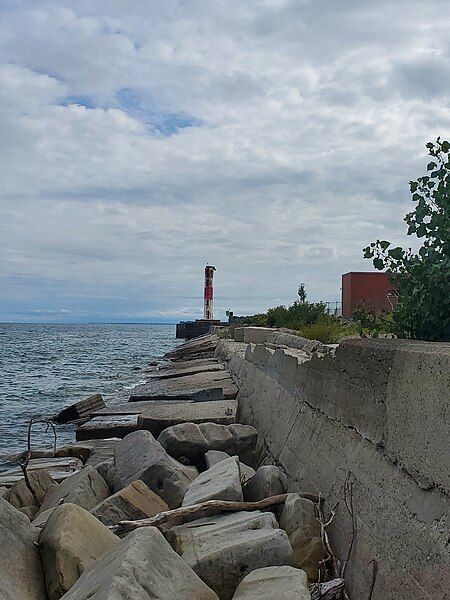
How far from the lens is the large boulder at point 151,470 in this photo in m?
4.82

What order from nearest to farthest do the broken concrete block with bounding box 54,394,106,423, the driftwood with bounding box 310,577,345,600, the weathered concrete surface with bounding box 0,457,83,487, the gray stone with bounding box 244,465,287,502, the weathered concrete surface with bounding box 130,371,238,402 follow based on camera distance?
1. the driftwood with bounding box 310,577,345,600
2. the gray stone with bounding box 244,465,287,502
3. the weathered concrete surface with bounding box 0,457,83,487
4. the weathered concrete surface with bounding box 130,371,238,402
5. the broken concrete block with bounding box 54,394,106,423

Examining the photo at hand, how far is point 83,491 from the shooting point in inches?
195

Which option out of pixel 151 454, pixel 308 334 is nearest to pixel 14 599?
pixel 151 454

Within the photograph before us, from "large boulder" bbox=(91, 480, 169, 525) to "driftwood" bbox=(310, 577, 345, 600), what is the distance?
1.40 m

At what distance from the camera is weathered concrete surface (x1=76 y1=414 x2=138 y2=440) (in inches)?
354

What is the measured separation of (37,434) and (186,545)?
8.91 metres

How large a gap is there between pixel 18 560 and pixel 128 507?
1.14 meters

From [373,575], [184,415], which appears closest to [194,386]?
[184,415]

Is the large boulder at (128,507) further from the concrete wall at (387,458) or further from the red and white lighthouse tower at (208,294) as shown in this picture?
the red and white lighthouse tower at (208,294)

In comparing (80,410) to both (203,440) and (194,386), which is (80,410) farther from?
(203,440)

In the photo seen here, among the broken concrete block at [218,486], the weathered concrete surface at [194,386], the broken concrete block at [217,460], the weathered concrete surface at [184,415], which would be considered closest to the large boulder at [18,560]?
the broken concrete block at [218,486]

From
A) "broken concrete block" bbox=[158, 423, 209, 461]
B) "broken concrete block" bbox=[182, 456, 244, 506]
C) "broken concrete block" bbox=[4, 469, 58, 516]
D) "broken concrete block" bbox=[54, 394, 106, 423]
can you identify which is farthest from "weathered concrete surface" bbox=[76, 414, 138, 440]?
"broken concrete block" bbox=[182, 456, 244, 506]

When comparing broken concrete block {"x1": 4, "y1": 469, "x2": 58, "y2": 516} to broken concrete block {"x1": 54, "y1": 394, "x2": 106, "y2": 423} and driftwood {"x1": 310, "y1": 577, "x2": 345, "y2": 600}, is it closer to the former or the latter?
driftwood {"x1": 310, "y1": 577, "x2": 345, "y2": 600}

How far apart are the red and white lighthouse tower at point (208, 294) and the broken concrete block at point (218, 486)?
157ft
